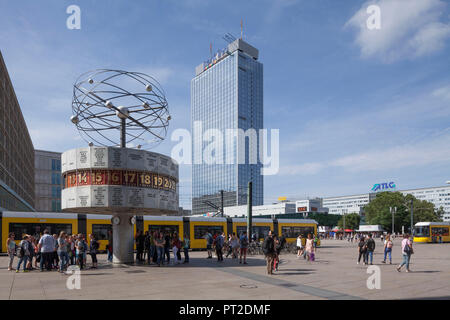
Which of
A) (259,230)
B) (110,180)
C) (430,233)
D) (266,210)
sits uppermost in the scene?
(110,180)

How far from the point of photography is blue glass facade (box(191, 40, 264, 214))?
178250 millimetres

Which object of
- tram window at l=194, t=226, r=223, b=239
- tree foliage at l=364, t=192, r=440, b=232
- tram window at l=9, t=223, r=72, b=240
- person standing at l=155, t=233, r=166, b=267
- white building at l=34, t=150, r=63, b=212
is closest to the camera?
person standing at l=155, t=233, r=166, b=267

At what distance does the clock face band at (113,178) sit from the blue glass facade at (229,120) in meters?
154

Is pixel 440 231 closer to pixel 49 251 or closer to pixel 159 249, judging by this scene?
pixel 159 249

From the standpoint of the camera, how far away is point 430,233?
50.3 meters

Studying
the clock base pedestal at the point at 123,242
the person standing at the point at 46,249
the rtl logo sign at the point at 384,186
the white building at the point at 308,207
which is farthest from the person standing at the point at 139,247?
the rtl logo sign at the point at 384,186

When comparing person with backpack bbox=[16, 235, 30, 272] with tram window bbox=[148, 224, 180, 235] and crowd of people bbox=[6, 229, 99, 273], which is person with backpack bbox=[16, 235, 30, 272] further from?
tram window bbox=[148, 224, 180, 235]

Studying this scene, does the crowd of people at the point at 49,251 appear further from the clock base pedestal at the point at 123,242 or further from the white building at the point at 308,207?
the white building at the point at 308,207

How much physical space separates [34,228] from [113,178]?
12.4 meters

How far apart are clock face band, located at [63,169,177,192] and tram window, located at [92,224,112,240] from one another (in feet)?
33.7

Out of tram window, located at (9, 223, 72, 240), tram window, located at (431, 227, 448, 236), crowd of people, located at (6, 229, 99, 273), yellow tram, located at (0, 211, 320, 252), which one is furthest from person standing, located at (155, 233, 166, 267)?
tram window, located at (431, 227, 448, 236)

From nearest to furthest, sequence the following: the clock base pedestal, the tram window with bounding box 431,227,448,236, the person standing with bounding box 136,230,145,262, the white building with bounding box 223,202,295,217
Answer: the clock base pedestal, the person standing with bounding box 136,230,145,262, the tram window with bounding box 431,227,448,236, the white building with bounding box 223,202,295,217

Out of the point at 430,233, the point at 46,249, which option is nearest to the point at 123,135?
the point at 46,249

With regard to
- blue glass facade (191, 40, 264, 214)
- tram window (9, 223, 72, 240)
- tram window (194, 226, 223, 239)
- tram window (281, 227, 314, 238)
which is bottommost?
tram window (281, 227, 314, 238)
